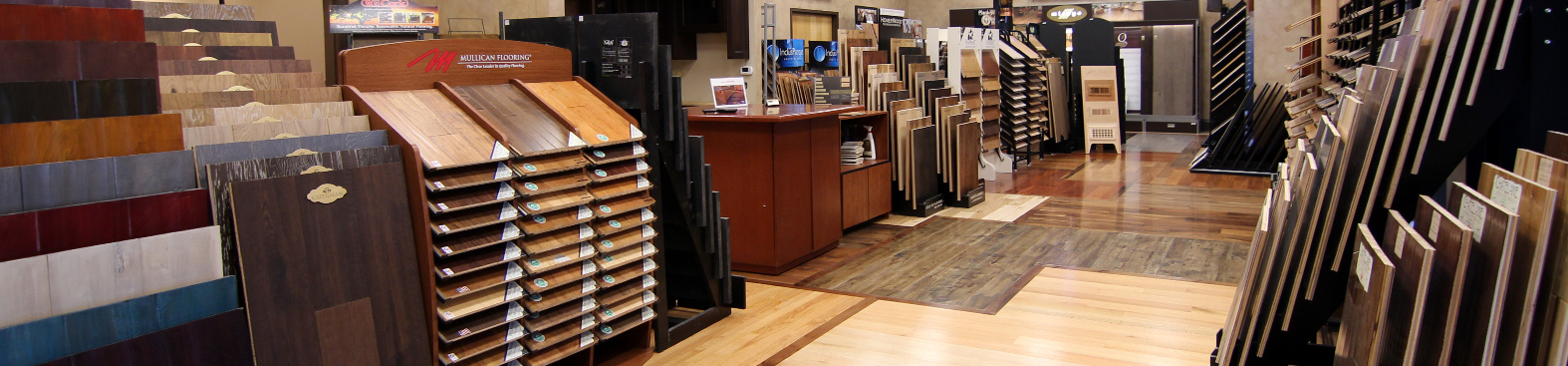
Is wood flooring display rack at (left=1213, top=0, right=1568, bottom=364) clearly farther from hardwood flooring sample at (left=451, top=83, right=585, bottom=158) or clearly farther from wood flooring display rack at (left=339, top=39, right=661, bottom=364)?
hardwood flooring sample at (left=451, top=83, right=585, bottom=158)

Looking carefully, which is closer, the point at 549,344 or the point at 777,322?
the point at 549,344

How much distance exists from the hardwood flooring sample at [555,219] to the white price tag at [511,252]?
6 cm

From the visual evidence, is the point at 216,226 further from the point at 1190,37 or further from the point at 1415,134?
the point at 1190,37

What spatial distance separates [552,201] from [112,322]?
1.29 m

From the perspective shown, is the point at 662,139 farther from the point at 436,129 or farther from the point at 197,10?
the point at 197,10

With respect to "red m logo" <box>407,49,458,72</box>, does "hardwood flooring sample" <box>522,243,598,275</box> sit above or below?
below

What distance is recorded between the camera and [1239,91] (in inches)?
495

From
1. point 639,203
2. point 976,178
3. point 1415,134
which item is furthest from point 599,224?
point 976,178

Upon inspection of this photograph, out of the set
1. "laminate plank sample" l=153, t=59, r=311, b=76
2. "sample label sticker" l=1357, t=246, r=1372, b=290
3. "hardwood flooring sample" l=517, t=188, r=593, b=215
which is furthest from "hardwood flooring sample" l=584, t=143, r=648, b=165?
"sample label sticker" l=1357, t=246, r=1372, b=290

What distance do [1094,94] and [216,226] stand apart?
10461mm

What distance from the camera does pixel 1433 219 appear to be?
73.7 inches

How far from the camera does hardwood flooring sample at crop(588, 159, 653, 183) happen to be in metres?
3.40

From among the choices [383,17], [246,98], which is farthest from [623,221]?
[383,17]

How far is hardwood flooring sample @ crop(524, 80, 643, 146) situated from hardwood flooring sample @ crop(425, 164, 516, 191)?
0.40 metres
